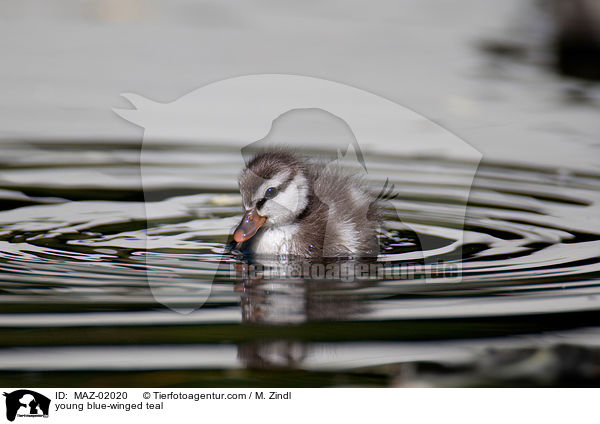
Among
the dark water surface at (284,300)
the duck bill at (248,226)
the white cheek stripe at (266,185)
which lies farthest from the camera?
the white cheek stripe at (266,185)

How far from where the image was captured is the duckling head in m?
4.91

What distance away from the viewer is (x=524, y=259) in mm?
4656

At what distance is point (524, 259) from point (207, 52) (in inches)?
225

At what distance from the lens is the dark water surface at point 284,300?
3.34 metres

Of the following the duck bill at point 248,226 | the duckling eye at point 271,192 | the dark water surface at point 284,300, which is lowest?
the dark water surface at point 284,300

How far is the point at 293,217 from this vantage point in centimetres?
503
